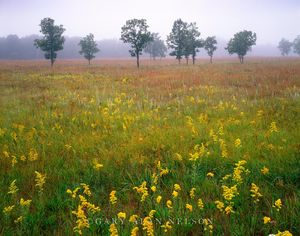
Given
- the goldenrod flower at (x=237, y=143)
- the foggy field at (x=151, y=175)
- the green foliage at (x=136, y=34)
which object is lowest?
the foggy field at (x=151, y=175)

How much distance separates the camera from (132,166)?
506cm

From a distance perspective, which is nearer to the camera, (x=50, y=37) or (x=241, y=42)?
(x=50, y=37)

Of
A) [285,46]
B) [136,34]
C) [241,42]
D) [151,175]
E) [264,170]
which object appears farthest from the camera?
[285,46]

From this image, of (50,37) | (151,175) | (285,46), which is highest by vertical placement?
(285,46)

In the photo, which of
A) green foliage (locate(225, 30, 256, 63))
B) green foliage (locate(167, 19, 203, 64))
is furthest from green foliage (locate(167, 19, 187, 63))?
green foliage (locate(225, 30, 256, 63))

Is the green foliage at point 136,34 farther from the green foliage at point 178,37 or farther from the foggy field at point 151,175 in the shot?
the foggy field at point 151,175

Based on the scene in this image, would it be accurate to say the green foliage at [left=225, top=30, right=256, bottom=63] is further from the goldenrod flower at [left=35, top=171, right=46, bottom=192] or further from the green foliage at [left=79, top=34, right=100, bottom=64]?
the goldenrod flower at [left=35, top=171, right=46, bottom=192]

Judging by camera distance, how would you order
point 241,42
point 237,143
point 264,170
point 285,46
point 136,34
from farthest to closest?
point 285,46, point 241,42, point 136,34, point 237,143, point 264,170

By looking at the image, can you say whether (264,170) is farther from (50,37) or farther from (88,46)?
(88,46)

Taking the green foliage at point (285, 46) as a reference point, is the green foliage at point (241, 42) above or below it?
below

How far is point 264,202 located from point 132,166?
7.73 ft

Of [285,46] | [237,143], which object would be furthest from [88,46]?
[285,46]

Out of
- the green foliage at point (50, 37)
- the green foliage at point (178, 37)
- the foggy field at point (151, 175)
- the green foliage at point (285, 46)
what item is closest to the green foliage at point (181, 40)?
the green foliage at point (178, 37)

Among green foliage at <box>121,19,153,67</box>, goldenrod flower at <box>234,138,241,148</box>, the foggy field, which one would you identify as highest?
green foliage at <box>121,19,153,67</box>
